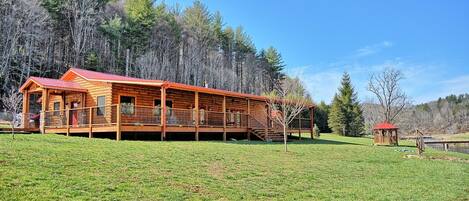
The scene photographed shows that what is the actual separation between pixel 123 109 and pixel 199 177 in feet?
38.5

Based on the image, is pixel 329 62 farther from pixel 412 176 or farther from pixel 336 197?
pixel 336 197

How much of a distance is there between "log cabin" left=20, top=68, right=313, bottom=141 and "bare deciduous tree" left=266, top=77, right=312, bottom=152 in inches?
63.5

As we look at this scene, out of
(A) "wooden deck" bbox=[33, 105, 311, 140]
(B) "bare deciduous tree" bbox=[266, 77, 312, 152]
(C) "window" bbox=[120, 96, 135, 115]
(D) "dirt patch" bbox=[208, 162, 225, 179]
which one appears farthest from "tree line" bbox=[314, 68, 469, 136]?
(D) "dirt patch" bbox=[208, 162, 225, 179]

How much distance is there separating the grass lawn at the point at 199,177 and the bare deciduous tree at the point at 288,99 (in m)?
7.88

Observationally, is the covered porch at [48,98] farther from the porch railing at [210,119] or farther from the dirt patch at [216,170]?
the dirt patch at [216,170]

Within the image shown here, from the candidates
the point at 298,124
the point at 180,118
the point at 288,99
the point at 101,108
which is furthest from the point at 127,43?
the point at 288,99

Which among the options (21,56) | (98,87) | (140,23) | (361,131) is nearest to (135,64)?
(140,23)

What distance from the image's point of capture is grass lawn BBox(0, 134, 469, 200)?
23.0ft

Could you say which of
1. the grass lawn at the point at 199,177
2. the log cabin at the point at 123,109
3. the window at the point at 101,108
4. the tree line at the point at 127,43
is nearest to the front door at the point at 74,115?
the log cabin at the point at 123,109

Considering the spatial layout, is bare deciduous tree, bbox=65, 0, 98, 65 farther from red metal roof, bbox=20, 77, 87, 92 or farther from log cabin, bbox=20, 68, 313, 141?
red metal roof, bbox=20, 77, 87, 92

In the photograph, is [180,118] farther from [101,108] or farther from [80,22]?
[80,22]

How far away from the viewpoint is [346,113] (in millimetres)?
47625

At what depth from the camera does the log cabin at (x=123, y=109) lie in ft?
59.3

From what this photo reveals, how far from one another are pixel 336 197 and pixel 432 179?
17.2 feet
